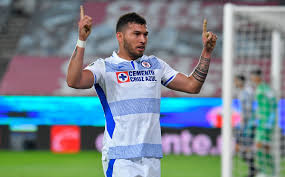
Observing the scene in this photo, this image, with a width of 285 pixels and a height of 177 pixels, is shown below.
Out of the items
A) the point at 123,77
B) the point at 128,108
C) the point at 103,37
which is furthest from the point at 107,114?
the point at 103,37

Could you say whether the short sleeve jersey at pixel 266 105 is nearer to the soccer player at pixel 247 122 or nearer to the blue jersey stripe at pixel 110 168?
the soccer player at pixel 247 122

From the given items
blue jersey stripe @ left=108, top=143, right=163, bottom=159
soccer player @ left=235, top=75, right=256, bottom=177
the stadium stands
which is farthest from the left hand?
the stadium stands

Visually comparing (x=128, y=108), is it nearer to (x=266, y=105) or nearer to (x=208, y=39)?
(x=208, y=39)

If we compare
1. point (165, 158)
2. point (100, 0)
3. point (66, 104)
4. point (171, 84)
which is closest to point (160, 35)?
point (100, 0)

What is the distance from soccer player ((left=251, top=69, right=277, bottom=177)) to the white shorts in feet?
16.5

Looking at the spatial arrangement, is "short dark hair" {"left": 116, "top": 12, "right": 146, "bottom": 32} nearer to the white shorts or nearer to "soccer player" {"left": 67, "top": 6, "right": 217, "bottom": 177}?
Result: "soccer player" {"left": 67, "top": 6, "right": 217, "bottom": 177}

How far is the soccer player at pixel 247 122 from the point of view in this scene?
884cm

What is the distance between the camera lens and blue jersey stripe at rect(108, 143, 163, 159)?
3.42 meters

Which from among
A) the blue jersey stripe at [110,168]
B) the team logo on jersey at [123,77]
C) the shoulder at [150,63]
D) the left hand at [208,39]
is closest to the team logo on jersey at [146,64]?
the shoulder at [150,63]

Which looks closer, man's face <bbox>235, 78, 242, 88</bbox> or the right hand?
the right hand

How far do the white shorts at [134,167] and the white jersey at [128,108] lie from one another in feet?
0.11

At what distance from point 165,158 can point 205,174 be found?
2.79m

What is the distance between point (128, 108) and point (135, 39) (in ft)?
1.42

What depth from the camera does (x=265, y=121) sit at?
27.5 ft
